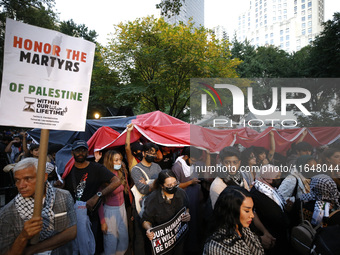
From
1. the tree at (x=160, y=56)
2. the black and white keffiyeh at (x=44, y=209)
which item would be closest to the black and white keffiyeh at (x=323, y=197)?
the black and white keffiyeh at (x=44, y=209)

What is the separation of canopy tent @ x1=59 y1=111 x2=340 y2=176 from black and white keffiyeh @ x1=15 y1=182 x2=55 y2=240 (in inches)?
127

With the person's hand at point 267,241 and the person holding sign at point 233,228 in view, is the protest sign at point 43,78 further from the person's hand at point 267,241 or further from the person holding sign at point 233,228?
the person's hand at point 267,241

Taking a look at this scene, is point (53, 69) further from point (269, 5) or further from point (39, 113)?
→ point (269, 5)

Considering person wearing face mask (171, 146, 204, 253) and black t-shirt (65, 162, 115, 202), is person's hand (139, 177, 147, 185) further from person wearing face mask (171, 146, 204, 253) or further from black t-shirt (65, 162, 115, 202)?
person wearing face mask (171, 146, 204, 253)

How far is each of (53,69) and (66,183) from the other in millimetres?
2238

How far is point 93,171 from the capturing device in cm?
367

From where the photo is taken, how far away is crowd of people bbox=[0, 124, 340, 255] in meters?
2.08

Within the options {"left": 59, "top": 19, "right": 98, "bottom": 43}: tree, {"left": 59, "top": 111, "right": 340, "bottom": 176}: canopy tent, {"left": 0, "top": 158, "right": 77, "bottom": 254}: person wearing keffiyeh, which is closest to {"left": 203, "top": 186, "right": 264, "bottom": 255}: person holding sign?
{"left": 0, "top": 158, "right": 77, "bottom": 254}: person wearing keffiyeh

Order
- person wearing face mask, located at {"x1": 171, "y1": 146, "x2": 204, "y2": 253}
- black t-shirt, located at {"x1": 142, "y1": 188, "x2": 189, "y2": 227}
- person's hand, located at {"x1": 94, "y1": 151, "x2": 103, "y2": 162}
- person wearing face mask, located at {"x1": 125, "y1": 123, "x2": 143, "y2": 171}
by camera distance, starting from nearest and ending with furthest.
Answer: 1. black t-shirt, located at {"x1": 142, "y1": 188, "x2": 189, "y2": 227}
2. person wearing face mask, located at {"x1": 171, "y1": 146, "x2": 204, "y2": 253}
3. person wearing face mask, located at {"x1": 125, "y1": 123, "x2": 143, "y2": 171}
4. person's hand, located at {"x1": 94, "y1": 151, "x2": 103, "y2": 162}

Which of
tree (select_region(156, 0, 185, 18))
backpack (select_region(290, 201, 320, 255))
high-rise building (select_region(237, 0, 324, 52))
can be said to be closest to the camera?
backpack (select_region(290, 201, 320, 255))

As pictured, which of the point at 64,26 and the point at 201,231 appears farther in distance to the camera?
the point at 64,26

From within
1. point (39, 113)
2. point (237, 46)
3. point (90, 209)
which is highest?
point (237, 46)

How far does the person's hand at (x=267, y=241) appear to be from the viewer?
313 cm

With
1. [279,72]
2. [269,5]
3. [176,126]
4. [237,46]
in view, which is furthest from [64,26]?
[269,5]
